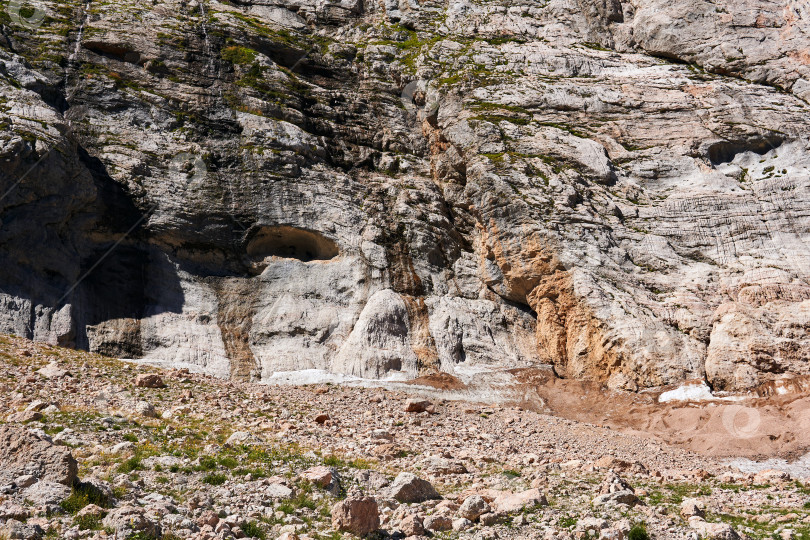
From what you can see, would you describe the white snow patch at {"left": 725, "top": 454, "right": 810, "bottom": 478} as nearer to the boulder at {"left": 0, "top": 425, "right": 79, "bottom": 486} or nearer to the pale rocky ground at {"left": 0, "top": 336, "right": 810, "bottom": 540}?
the pale rocky ground at {"left": 0, "top": 336, "right": 810, "bottom": 540}

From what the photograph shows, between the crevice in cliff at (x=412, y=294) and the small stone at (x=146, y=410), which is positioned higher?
the crevice in cliff at (x=412, y=294)

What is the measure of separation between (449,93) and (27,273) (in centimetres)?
2788

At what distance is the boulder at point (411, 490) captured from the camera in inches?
525

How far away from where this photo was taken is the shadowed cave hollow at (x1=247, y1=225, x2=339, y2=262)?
36812mm

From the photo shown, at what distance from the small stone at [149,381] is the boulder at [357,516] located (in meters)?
12.1

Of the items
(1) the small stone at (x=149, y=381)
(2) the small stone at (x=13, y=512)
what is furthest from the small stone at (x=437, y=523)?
(1) the small stone at (x=149, y=381)

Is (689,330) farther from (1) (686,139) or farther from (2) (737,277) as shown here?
(1) (686,139)

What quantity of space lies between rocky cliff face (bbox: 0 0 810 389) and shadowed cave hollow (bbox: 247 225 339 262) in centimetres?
14

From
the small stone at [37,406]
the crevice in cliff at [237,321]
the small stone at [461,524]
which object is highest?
the crevice in cliff at [237,321]

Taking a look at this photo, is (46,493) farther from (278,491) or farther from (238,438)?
(238,438)

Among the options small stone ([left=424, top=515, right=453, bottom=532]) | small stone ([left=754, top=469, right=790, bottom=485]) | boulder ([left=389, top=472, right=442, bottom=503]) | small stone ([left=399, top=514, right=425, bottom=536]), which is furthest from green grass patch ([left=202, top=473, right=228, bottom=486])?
small stone ([left=754, top=469, right=790, bottom=485])

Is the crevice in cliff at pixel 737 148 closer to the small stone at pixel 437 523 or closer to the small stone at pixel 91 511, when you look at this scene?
the small stone at pixel 437 523

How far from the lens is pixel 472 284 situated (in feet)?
125

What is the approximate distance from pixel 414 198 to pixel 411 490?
28.2m
